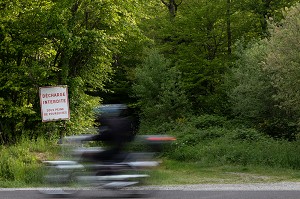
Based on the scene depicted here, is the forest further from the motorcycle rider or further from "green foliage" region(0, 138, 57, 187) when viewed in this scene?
the motorcycle rider

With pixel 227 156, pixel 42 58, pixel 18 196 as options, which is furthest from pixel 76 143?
pixel 227 156

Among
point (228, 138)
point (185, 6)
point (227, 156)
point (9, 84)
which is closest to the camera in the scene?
point (9, 84)

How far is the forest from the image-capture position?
2194cm

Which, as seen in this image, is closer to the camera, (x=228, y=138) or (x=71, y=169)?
(x=71, y=169)

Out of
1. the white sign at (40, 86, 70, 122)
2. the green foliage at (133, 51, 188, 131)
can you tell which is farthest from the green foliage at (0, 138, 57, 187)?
the green foliage at (133, 51, 188, 131)

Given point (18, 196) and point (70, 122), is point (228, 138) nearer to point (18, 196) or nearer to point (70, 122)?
point (70, 122)

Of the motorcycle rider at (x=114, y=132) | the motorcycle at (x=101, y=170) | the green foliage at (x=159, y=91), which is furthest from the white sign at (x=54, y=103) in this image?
the green foliage at (x=159, y=91)

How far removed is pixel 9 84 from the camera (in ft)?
68.9

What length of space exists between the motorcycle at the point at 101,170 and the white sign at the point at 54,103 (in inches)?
391

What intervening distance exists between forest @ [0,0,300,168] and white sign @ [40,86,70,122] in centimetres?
157

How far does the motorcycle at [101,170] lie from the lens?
9.29 metres

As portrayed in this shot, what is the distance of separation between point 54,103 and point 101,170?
10957 millimetres

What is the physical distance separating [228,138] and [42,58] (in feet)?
35.9

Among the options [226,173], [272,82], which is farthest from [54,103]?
[272,82]
